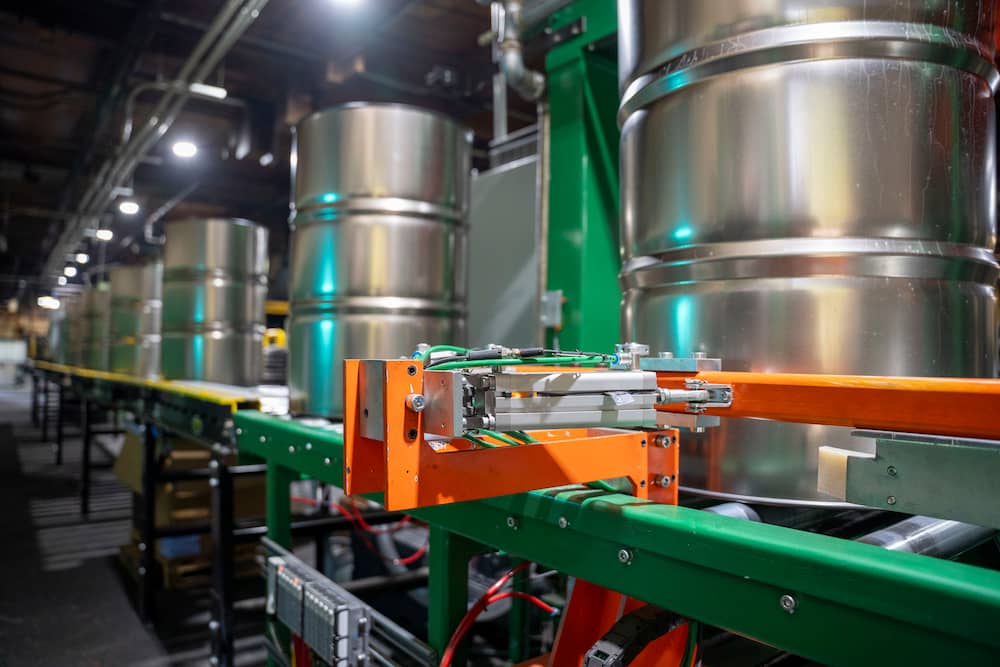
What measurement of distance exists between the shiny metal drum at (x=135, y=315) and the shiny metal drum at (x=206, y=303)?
1.46 meters

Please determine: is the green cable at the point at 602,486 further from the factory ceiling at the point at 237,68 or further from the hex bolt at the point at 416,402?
the factory ceiling at the point at 237,68

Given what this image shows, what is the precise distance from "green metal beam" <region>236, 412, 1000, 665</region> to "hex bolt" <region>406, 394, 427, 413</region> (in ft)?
0.91

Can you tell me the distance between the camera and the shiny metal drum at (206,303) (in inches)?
128

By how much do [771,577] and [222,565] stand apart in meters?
1.94

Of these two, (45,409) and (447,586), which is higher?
(447,586)

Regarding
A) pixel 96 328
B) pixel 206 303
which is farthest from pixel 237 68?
pixel 96 328

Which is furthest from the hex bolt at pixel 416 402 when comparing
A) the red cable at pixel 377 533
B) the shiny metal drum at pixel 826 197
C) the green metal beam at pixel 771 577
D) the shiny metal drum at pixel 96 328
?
the shiny metal drum at pixel 96 328

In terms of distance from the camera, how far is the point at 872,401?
732 mm

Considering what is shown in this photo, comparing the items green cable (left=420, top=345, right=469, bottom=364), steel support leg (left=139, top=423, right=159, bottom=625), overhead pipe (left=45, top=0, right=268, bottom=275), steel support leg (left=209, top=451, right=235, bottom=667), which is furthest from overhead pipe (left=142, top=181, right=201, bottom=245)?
green cable (left=420, top=345, right=469, bottom=364)

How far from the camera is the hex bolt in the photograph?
2.52 ft

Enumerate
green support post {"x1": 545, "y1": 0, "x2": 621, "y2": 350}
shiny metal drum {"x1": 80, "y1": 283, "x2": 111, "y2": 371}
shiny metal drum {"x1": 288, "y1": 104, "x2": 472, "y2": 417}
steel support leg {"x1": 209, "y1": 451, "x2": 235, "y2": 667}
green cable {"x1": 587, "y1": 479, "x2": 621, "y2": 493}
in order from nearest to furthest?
green cable {"x1": 587, "y1": 479, "x2": 621, "y2": 493}, shiny metal drum {"x1": 288, "y1": 104, "x2": 472, "y2": 417}, green support post {"x1": 545, "y1": 0, "x2": 621, "y2": 350}, steel support leg {"x1": 209, "y1": 451, "x2": 235, "y2": 667}, shiny metal drum {"x1": 80, "y1": 283, "x2": 111, "y2": 371}

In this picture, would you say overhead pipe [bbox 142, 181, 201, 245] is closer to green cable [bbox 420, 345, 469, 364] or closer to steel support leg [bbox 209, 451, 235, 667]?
steel support leg [bbox 209, 451, 235, 667]

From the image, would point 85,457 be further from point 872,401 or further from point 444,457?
point 872,401

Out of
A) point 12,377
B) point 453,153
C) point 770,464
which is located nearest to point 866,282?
point 770,464
